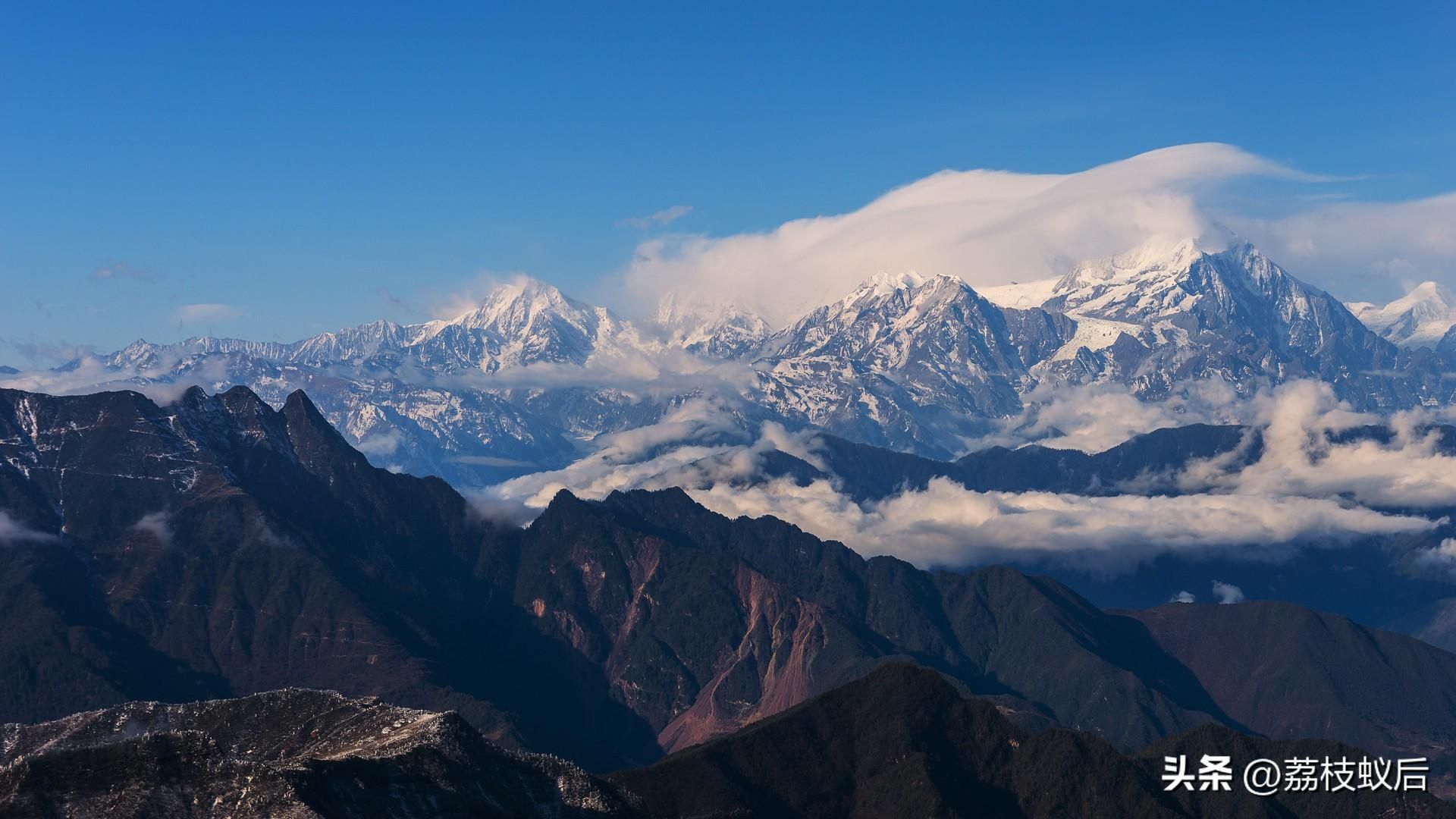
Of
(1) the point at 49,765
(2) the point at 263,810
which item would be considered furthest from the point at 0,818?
(2) the point at 263,810

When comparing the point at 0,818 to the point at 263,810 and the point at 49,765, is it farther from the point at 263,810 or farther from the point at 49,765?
the point at 263,810

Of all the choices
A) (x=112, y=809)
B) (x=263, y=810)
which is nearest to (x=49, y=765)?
(x=112, y=809)

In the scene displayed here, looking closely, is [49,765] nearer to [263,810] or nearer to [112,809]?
[112,809]

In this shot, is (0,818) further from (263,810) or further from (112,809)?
(263,810)

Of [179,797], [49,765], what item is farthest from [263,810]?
[49,765]

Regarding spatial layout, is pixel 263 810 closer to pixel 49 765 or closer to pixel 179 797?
pixel 179 797
